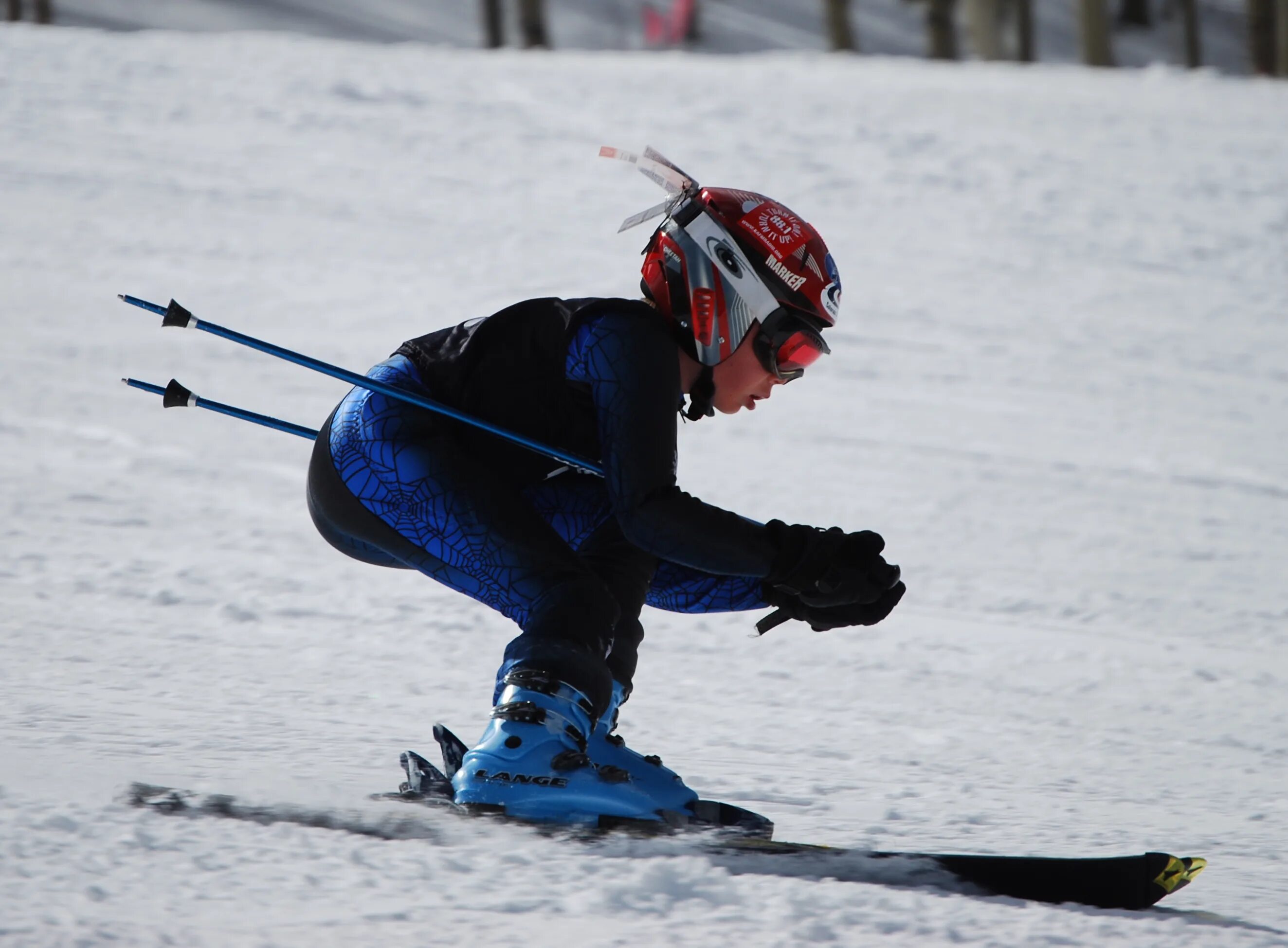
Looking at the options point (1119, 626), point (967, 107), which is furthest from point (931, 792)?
point (967, 107)

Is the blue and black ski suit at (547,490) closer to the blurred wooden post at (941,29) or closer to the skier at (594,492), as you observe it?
the skier at (594,492)

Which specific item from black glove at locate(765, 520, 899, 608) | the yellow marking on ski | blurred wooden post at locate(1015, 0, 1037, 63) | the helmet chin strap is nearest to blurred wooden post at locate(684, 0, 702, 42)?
blurred wooden post at locate(1015, 0, 1037, 63)

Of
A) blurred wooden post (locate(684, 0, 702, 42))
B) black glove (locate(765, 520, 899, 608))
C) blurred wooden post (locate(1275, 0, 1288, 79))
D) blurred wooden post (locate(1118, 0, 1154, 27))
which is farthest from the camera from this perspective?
blurred wooden post (locate(1118, 0, 1154, 27))

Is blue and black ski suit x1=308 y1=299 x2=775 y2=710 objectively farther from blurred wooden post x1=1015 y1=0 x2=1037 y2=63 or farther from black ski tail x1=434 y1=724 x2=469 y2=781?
blurred wooden post x1=1015 y1=0 x2=1037 y2=63

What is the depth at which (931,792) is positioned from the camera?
323 cm

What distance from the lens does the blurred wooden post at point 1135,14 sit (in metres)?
30.7

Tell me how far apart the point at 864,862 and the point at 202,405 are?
163 centimetres

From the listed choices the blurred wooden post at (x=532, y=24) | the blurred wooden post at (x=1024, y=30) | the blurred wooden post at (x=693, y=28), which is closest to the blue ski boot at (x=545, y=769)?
the blurred wooden post at (x=532, y=24)

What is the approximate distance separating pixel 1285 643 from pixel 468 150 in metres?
8.05

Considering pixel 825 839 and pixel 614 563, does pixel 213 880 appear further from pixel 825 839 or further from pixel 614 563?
pixel 825 839

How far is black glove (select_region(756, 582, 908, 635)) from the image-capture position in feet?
8.80

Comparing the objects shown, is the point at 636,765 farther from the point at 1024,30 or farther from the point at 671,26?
the point at 671,26

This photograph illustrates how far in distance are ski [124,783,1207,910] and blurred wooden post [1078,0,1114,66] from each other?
50.1 feet

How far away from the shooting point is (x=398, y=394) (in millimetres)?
2775
